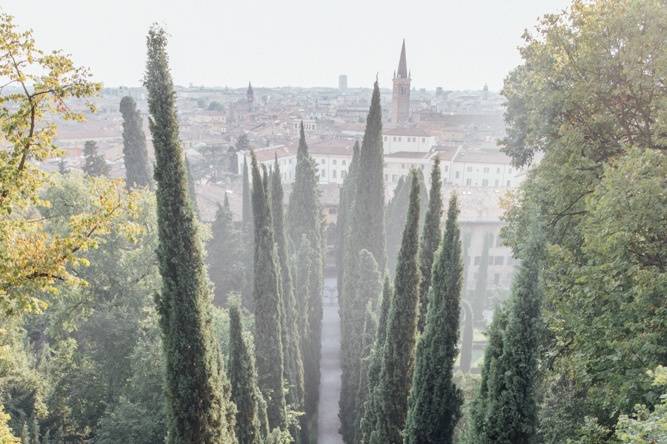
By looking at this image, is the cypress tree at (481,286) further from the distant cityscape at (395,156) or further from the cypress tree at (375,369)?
the cypress tree at (375,369)

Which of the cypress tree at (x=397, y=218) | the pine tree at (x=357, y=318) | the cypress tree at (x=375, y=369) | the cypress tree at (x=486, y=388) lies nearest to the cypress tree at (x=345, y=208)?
the cypress tree at (x=397, y=218)

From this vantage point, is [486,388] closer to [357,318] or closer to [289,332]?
[289,332]

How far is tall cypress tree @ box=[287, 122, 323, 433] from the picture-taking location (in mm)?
25625

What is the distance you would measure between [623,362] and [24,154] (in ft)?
33.8

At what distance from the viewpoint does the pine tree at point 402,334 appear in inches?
520

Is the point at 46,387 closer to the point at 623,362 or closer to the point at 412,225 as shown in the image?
the point at 412,225

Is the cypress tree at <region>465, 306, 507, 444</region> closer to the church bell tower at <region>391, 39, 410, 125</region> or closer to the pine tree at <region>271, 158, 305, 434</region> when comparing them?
the pine tree at <region>271, 158, 305, 434</region>

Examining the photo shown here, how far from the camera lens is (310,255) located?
3053 centimetres

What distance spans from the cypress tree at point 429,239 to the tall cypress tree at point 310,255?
39.6 feet

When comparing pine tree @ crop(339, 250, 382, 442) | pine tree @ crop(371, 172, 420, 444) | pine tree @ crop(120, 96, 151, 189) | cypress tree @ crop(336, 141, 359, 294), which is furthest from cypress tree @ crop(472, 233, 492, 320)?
pine tree @ crop(371, 172, 420, 444)

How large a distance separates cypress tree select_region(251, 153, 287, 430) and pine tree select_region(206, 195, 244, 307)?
16.3 metres

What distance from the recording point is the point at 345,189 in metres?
38.0

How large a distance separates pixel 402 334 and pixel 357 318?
12.0 metres

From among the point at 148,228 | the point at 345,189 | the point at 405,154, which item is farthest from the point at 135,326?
the point at 405,154
